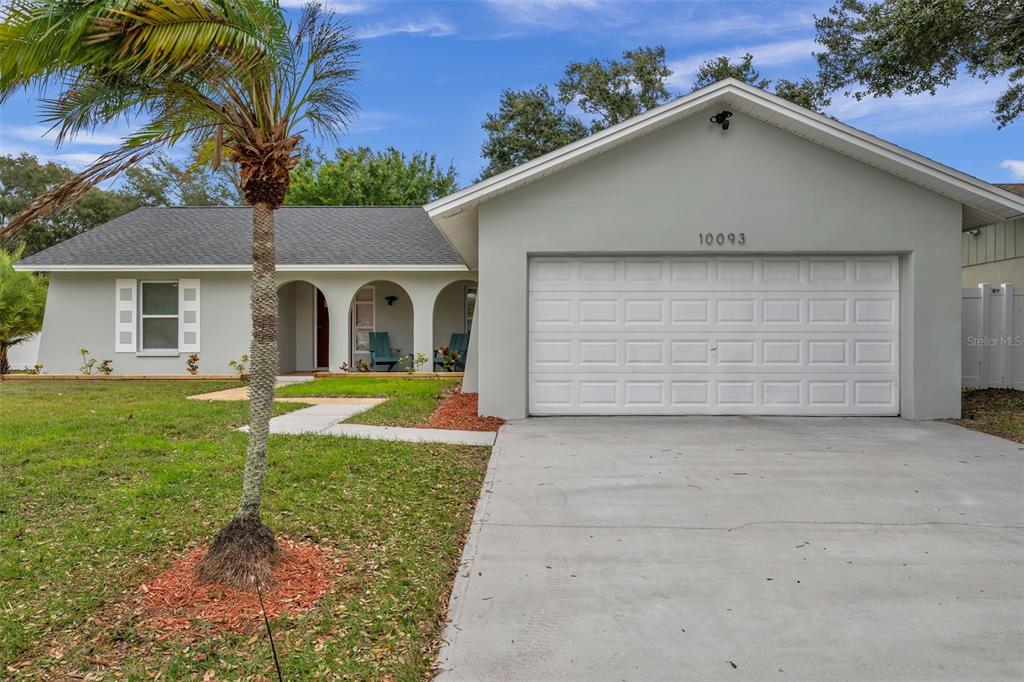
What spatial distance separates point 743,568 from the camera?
3844 millimetres

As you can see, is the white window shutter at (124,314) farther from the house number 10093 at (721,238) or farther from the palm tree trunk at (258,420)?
the palm tree trunk at (258,420)

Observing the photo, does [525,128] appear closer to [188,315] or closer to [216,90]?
[188,315]

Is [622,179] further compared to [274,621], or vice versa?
[622,179]

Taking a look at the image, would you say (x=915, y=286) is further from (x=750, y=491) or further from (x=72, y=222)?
(x=72, y=222)

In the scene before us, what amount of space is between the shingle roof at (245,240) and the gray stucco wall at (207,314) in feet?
1.23

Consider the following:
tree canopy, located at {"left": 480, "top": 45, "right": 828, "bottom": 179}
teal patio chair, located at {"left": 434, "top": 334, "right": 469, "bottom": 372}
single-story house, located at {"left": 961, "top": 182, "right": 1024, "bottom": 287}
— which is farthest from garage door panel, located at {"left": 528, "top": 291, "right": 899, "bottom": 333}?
tree canopy, located at {"left": 480, "top": 45, "right": 828, "bottom": 179}

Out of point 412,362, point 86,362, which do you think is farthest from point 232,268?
point 412,362

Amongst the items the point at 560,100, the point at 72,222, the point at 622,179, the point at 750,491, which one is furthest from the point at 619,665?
A: the point at 72,222

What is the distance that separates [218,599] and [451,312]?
1347 centimetres

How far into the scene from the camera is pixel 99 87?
366 centimetres

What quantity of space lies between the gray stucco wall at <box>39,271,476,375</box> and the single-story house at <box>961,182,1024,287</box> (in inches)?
453

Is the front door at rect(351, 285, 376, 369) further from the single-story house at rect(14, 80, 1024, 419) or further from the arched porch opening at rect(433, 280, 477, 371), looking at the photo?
the single-story house at rect(14, 80, 1024, 419)

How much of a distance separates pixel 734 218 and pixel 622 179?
63.5 inches

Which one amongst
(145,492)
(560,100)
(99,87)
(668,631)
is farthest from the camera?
(560,100)
